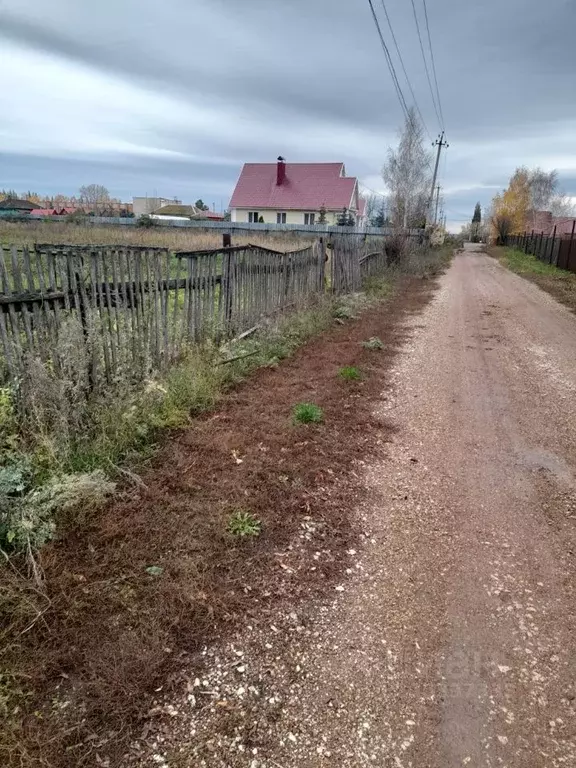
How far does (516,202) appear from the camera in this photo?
218 ft

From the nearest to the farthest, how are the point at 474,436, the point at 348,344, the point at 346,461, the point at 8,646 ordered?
the point at 8,646
the point at 346,461
the point at 474,436
the point at 348,344

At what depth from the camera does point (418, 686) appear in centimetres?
215

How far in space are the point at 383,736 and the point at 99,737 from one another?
1.13 m

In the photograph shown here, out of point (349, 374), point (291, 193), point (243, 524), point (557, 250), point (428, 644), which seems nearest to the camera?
point (428, 644)

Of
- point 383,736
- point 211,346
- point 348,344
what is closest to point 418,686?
point 383,736

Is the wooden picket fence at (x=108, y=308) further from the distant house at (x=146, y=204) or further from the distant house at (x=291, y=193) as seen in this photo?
the distant house at (x=146, y=204)

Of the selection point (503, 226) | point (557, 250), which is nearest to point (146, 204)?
point (503, 226)

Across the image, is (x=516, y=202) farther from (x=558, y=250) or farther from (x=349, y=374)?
(x=349, y=374)

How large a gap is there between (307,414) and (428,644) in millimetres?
2692

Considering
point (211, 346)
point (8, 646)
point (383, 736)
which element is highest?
point (211, 346)

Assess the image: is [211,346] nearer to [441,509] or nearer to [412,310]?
[441,509]

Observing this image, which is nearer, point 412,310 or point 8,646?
point 8,646

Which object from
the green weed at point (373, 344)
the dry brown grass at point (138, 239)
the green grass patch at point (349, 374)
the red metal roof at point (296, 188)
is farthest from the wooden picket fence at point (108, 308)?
the red metal roof at point (296, 188)

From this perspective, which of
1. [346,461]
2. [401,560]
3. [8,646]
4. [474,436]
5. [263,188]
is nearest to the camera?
[8,646]
